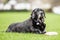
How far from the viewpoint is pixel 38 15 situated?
4.39 metres

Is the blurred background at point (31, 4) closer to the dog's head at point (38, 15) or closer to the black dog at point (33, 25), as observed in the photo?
the black dog at point (33, 25)

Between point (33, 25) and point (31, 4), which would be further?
point (31, 4)

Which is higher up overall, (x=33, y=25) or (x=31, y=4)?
(x=33, y=25)

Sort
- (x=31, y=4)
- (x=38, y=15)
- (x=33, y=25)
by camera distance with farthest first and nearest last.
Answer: (x=31, y=4) → (x=33, y=25) → (x=38, y=15)

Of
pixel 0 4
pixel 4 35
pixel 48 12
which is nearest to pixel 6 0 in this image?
pixel 0 4

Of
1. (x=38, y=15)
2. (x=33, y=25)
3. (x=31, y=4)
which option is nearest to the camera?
(x=38, y=15)

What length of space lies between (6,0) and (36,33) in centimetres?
361

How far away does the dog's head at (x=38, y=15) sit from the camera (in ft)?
14.3

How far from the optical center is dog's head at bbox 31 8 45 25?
4.37 meters

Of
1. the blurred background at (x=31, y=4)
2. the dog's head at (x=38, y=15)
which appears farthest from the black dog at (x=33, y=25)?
the blurred background at (x=31, y=4)

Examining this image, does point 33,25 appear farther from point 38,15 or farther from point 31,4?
point 31,4

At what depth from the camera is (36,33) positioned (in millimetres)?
4516

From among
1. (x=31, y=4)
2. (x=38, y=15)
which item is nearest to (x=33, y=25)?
(x=38, y=15)

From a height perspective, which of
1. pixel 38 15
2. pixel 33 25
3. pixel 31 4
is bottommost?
pixel 31 4
